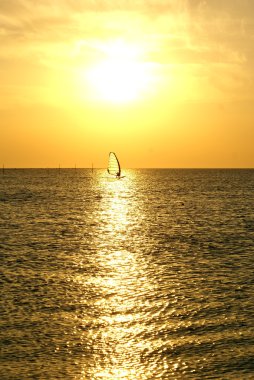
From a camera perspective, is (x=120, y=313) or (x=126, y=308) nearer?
(x=120, y=313)

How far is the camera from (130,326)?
22.3 metres

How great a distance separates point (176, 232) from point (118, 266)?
23719 millimetres

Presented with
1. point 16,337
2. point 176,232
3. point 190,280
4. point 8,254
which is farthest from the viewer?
point 176,232

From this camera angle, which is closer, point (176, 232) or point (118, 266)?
point (118, 266)

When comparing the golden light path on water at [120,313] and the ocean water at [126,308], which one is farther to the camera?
the ocean water at [126,308]

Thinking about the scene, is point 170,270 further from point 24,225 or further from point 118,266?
point 24,225

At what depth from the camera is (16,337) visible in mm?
20781

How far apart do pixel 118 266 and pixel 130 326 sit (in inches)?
576

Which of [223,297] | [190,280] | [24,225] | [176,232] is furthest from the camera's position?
[24,225]

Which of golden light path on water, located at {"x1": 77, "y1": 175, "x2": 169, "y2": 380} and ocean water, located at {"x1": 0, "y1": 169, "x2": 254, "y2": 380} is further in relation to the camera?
ocean water, located at {"x1": 0, "y1": 169, "x2": 254, "y2": 380}

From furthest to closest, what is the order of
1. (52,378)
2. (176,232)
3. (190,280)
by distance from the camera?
1. (176,232)
2. (190,280)
3. (52,378)

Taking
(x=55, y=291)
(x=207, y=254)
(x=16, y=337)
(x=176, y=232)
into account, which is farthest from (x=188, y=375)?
(x=176, y=232)

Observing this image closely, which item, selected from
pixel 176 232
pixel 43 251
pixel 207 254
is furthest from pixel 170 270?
pixel 176 232

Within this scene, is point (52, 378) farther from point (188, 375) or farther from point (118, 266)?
point (118, 266)
